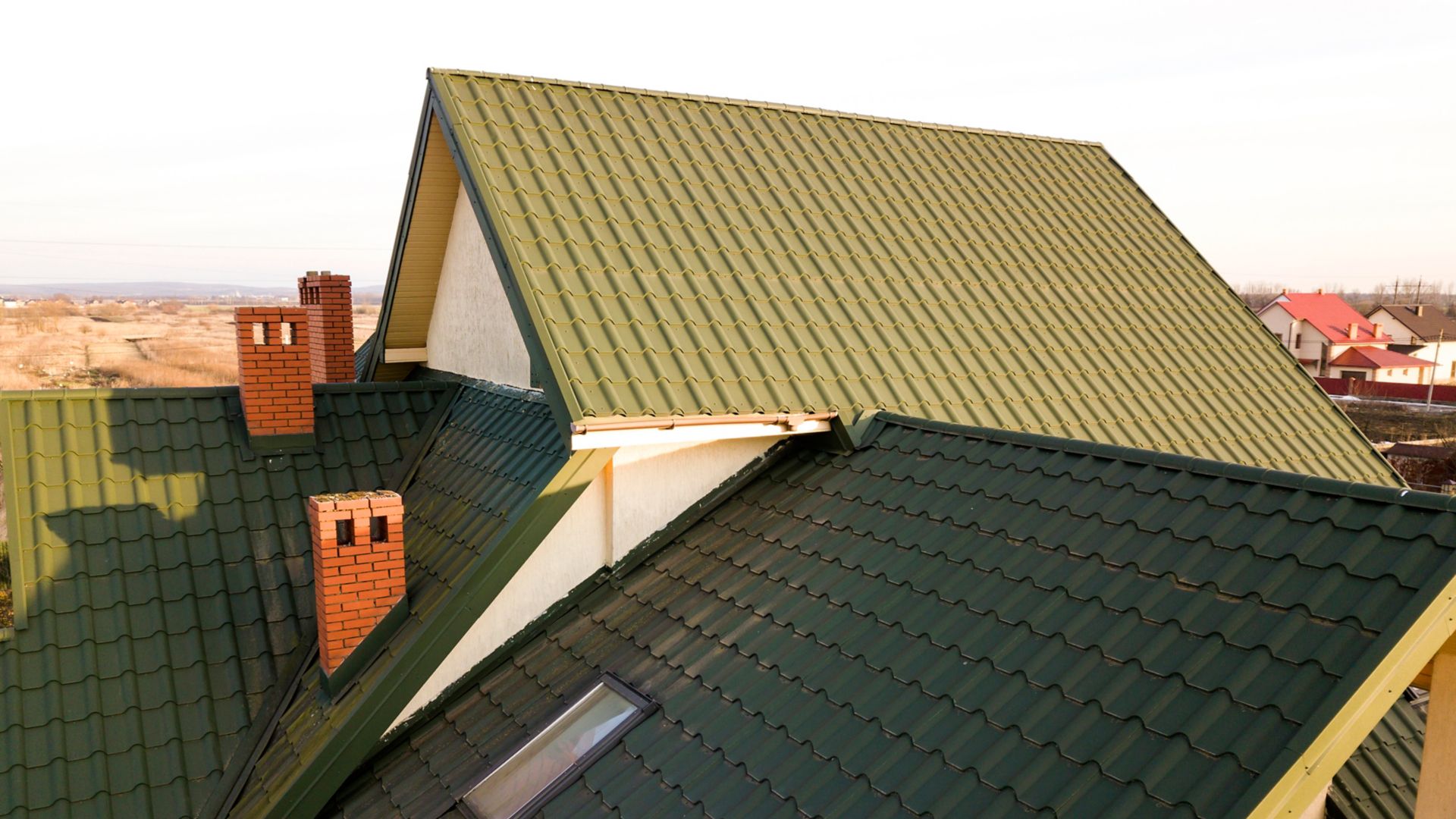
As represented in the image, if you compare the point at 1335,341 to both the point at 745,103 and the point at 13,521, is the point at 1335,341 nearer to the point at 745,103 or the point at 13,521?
the point at 745,103

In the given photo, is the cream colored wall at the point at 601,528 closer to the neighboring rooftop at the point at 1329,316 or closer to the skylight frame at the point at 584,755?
the skylight frame at the point at 584,755

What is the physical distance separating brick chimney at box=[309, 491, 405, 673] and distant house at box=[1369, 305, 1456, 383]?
79.9 metres

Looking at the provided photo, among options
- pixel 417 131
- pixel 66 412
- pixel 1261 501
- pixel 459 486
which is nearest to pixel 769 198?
pixel 417 131

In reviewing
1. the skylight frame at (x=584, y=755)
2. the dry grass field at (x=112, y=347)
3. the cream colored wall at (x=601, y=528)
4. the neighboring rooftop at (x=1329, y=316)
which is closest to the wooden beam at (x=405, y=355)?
the cream colored wall at (x=601, y=528)

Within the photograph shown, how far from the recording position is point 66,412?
8094 millimetres

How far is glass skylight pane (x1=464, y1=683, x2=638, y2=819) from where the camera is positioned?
5422 millimetres

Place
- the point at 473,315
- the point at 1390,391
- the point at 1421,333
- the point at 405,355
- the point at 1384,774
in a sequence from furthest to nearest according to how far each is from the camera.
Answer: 1. the point at 1421,333
2. the point at 1390,391
3. the point at 405,355
4. the point at 473,315
5. the point at 1384,774

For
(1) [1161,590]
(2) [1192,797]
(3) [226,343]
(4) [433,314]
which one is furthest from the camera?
(3) [226,343]

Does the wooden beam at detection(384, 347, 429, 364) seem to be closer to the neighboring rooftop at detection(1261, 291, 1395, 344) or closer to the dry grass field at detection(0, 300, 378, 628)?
the dry grass field at detection(0, 300, 378, 628)

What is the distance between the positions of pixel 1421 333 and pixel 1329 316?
1328cm

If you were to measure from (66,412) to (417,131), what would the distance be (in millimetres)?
3757

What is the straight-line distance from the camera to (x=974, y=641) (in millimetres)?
4832

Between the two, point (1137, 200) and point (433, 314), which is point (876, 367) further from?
point (1137, 200)

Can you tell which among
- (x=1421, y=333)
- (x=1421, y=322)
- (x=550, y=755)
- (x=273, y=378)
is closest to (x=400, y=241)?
(x=273, y=378)
